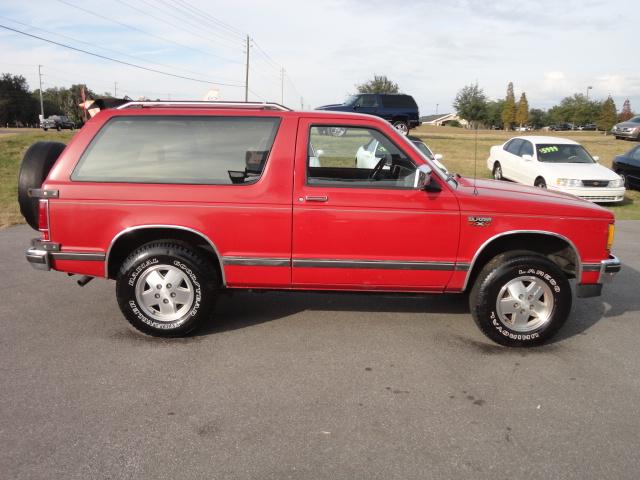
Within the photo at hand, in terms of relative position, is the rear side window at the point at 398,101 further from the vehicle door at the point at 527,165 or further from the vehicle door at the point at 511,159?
the vehicle door at the point at 527,165

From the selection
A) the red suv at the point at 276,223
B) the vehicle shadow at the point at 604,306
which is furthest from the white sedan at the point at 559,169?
the red suv at the point at 276,223

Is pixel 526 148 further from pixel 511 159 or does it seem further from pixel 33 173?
pixel 33 173

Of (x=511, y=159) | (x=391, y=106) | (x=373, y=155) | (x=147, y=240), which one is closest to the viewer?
(x=147, y=240)

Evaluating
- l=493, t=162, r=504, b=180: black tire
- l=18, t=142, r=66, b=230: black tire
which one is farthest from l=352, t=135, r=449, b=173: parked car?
l=493, t=162, r=504, b=180: black tire

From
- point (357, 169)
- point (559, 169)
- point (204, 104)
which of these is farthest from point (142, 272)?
point (559, 169)

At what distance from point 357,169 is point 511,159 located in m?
9.85

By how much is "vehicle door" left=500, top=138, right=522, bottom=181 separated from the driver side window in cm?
943

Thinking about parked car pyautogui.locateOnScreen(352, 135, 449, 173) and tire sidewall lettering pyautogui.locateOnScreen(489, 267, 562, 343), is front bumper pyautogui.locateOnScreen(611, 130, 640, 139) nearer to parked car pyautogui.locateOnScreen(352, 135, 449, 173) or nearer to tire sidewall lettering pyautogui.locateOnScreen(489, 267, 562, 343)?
parked car pyautogui.locateOnScreen(352, 135, 449, 173)

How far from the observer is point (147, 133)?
425cm

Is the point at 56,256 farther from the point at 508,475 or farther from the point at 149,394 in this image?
the point at 508,475

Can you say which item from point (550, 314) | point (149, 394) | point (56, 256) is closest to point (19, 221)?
point (56, 256)

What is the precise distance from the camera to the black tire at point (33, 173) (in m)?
4.50

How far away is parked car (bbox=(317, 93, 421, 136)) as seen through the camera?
2295 centimetres

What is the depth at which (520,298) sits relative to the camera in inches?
167
